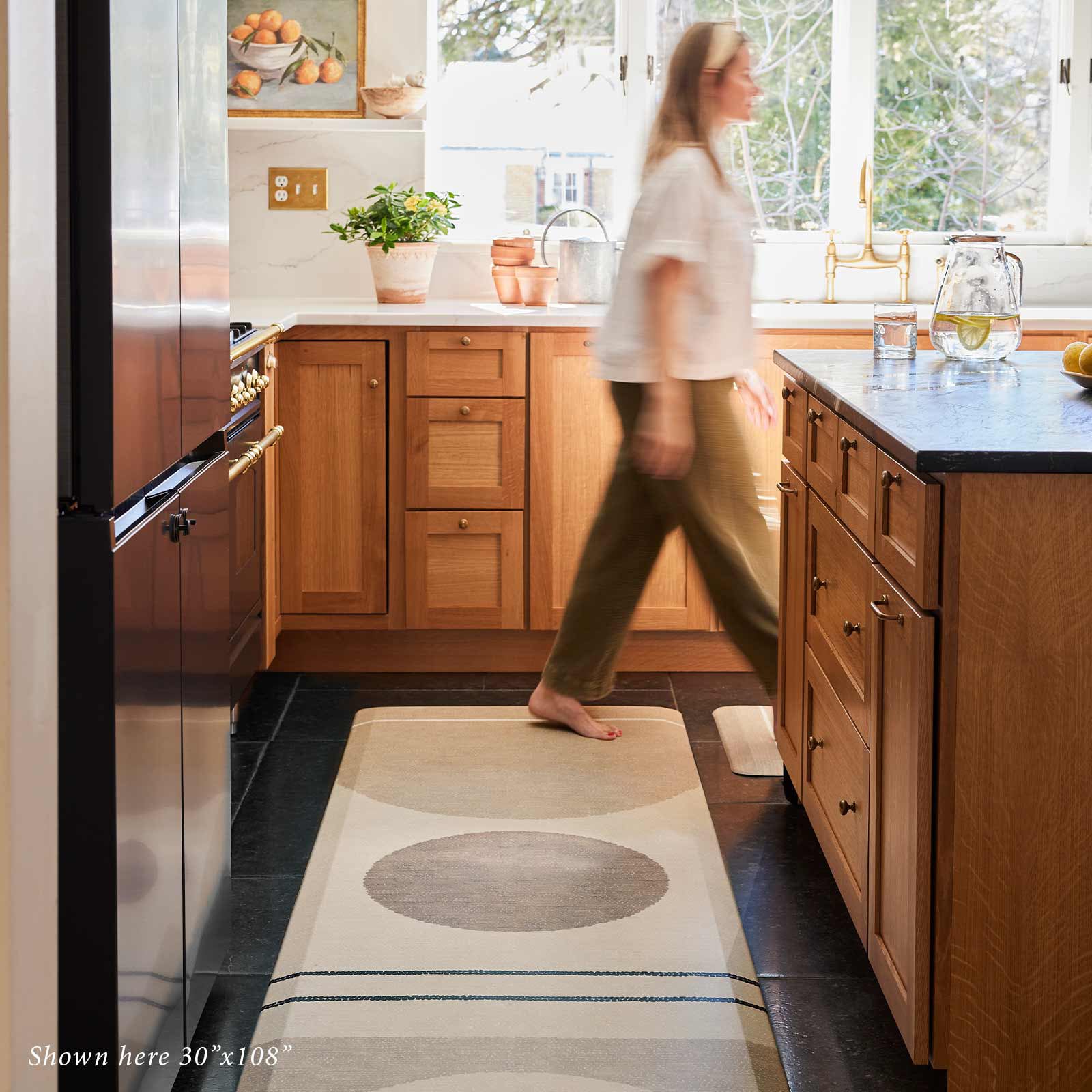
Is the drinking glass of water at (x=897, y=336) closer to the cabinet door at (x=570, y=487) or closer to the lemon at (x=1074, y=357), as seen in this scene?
the lemon at (x=1074, y=357)

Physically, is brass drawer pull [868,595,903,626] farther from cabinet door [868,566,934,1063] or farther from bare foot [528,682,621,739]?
bare foot [528,682,621,739]

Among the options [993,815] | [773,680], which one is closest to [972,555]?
Answer: [993,815]

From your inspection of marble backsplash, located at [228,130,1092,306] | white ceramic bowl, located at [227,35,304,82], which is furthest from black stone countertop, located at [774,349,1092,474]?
white ceramic bowl, located at [227,35,304,82]

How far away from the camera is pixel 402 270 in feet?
12.9

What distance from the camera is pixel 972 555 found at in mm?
1585

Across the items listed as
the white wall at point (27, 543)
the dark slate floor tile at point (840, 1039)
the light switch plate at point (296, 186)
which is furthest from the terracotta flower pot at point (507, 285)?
the white wall at point (27, 543)

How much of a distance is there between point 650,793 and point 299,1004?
1.00m

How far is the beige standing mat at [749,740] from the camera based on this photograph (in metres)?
2.99

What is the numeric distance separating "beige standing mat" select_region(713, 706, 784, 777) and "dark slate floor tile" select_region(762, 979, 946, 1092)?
35.2 inches

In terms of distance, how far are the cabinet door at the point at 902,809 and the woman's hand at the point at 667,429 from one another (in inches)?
36.7

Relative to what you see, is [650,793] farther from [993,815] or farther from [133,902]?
[133,902]

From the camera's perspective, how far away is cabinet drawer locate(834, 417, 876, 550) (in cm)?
195

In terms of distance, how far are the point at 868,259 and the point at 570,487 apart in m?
1.24

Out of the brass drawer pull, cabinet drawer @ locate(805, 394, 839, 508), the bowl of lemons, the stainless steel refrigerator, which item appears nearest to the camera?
the stainless steel refrigerator
